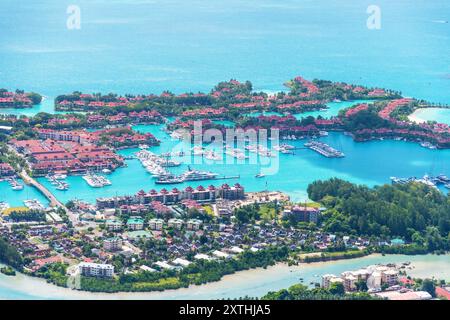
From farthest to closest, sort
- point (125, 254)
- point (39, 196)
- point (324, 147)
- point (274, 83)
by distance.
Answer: point (274, 83) < point (324, 147) < point (39, 196) < point (125, 254)

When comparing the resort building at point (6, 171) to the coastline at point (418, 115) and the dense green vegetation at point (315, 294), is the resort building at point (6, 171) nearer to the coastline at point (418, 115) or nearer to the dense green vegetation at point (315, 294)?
the dense green vegetation at point (315, 294)

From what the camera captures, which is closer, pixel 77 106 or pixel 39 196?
pixel 39 196

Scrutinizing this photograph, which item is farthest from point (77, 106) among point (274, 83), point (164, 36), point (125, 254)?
point (164, 36)

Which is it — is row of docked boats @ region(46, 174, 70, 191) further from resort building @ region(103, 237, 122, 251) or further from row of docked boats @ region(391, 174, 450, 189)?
row of docked boats @ region(391, 174, 450, 189)

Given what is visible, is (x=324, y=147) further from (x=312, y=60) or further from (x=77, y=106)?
(x=312, y=60)

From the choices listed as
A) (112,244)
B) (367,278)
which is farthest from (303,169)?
(367,278)

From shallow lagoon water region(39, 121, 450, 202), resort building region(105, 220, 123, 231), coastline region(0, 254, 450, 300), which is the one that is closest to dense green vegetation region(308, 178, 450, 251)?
coastline region(0, 254, 450, 300)

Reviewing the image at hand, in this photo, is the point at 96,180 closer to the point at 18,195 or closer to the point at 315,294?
the point at 18,195
